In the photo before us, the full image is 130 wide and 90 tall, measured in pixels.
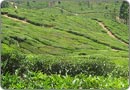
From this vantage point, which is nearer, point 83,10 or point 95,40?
point 95,40

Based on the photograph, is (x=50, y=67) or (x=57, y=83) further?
(x=50, y=67)

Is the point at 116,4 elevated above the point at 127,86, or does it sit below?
below

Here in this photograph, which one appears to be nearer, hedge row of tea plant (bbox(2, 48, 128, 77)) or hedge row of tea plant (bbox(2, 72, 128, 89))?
hedge row of tea plant (bbox(2, 72, 128, 89))

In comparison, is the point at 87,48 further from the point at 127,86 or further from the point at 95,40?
the point at 127,86

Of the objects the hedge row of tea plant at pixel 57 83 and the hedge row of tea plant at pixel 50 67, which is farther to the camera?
the hedge row of tea plant at pixel 50 67

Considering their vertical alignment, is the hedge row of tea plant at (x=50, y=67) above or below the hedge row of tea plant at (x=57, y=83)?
below

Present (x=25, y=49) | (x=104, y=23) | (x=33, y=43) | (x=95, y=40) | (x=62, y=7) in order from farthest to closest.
→ (x=62, y=7)
(x=104, y=23)
(x=95, y=40)
(x=33, y=43)
(x=25, y=49)

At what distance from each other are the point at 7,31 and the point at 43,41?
844 centimetres

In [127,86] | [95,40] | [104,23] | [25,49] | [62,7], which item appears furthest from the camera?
[62,7]

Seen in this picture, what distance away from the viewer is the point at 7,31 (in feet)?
295

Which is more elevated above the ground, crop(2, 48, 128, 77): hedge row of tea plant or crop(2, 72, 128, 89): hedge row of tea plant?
crop(2, 72, 128, 89): hedge row of tea plant

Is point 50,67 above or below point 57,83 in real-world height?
below

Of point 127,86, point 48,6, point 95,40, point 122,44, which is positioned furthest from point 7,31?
point 48,6

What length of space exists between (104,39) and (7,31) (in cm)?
2874
